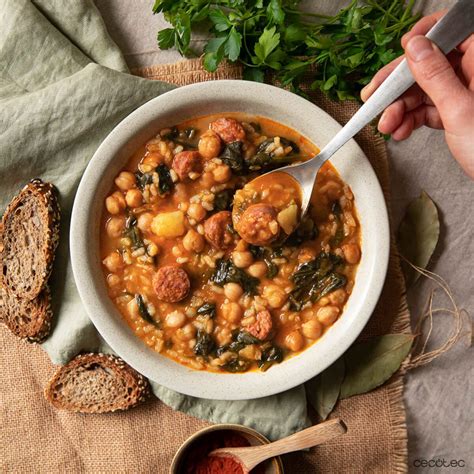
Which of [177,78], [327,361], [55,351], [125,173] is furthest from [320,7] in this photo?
[55,351]

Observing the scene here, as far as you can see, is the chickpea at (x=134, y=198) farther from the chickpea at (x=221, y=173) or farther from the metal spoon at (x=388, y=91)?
the metal spoon at (x=388, y=91)

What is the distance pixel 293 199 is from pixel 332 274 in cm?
62

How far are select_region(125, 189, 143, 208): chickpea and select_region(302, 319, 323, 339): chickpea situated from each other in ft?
4.85

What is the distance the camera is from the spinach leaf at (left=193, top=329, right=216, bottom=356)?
435cm

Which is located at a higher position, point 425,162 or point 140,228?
point 425,162

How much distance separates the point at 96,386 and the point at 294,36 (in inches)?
116

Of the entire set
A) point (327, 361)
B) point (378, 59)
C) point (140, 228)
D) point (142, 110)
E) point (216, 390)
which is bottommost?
point (216, 390)

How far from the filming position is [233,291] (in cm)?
428

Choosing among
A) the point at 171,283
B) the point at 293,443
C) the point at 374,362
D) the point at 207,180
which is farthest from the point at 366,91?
the point at 293,443

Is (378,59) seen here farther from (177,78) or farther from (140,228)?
(140,228)

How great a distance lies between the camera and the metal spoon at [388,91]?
3.65m

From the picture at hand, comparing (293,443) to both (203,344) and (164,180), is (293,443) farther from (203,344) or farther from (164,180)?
(164,180)

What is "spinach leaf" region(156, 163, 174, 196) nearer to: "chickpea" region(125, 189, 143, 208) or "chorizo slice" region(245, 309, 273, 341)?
"chickpea" region(125, 189, 143, 208)

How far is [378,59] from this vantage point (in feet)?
14.2
